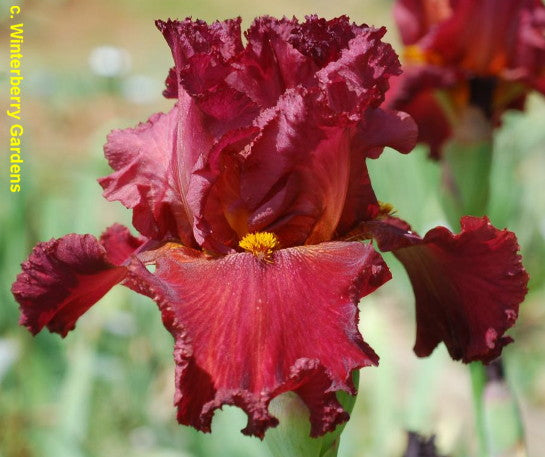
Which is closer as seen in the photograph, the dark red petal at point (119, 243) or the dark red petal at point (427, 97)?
the dark red petal at point (119, 243)

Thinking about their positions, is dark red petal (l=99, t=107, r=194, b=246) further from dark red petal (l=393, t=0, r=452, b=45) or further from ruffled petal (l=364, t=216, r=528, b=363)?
dark red petal (l=393, t=0, r=452, b=45)

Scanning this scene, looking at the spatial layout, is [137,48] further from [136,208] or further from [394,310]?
[136,208]

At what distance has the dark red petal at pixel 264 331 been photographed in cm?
52

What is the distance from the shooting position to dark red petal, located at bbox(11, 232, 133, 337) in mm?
632

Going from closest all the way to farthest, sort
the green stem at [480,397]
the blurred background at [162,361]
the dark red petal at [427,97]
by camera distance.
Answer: the green stem at [480,397] < the dark red petal at [427,97] < the blurred background at [162,361]

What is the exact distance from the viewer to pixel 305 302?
1.80ft

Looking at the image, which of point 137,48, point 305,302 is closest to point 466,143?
point 305,302

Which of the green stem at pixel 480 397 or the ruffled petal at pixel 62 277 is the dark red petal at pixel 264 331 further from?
the green stem at pixel 480 397

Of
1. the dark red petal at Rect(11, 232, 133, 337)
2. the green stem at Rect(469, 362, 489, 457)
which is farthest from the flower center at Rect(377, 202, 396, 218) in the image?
the green stem at Rect(469, 362, 489, 457)

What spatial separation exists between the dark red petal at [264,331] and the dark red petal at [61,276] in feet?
0.23

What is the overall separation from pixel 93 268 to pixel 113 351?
1.27m

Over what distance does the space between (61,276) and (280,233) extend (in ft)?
0.55

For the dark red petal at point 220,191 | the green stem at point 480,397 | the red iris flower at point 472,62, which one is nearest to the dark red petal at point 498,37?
the red iris flower at point 472,62

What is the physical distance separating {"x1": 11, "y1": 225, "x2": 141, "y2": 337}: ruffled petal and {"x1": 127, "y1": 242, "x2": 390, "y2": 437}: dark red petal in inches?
2.8
